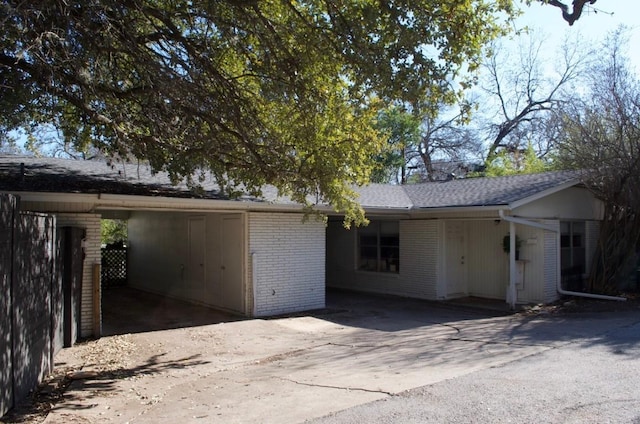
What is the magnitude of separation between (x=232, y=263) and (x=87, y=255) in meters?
3.64

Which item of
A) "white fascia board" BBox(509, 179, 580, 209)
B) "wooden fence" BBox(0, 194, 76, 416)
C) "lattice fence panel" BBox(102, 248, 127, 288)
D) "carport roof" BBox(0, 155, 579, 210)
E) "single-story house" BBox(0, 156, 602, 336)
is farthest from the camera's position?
"lattice fence panel" BBox(102, 248, 127, 288)

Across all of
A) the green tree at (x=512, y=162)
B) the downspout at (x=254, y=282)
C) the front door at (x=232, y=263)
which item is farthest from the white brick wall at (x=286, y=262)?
the green tree at (x=512, y=162)

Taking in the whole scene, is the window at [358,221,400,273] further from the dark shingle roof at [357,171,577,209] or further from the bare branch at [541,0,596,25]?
the bare branch at [541,0,596,25]

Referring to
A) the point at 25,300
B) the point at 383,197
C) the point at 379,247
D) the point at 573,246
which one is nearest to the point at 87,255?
the point at 25,300

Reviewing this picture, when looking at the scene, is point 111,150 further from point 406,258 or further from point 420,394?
point 406,258

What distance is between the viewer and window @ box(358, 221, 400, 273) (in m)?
16.4

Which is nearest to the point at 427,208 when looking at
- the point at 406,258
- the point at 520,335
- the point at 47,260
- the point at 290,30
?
the point at 406,258

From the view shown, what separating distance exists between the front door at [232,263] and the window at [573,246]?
9089mm

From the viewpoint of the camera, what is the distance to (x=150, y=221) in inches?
674

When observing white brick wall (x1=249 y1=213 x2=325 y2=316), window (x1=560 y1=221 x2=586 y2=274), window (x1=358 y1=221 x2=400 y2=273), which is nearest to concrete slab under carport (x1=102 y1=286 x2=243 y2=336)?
white brick wall (x1=249 y1=213 x2=325 y2=316)

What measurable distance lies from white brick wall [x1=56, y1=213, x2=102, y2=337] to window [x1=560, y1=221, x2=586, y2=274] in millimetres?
12193

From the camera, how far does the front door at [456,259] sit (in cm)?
1542

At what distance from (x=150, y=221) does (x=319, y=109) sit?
30.8ft

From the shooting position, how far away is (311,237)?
13539 mm
